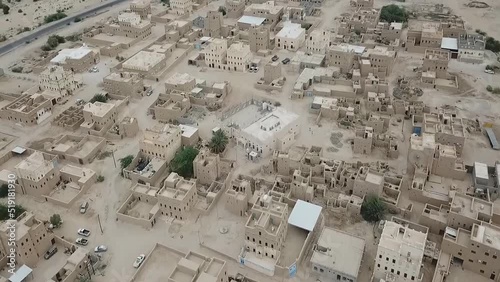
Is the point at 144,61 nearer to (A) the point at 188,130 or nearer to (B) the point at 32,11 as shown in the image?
(A) the point at 188,130

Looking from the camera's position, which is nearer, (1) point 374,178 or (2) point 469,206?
(2) point 469,206

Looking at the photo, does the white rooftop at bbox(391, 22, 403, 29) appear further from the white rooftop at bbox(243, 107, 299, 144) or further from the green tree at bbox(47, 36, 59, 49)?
A: the green tree at bbox(47, 36, 59, 49)

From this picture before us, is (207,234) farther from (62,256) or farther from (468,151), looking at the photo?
(468,151)

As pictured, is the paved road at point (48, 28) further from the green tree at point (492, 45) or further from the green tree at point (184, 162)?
the green tree at point (492, 45)

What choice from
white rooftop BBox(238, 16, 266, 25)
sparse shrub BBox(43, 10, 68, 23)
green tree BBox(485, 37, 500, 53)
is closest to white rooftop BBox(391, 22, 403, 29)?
green tree BBox(485, 37, 500, 53)

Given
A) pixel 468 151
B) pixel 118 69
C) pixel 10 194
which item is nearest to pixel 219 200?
pixel 10 194

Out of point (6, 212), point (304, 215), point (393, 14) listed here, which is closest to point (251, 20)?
point (393, 14)

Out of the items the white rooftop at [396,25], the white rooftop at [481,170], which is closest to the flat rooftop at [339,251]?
the white rooftop at [481,170]
